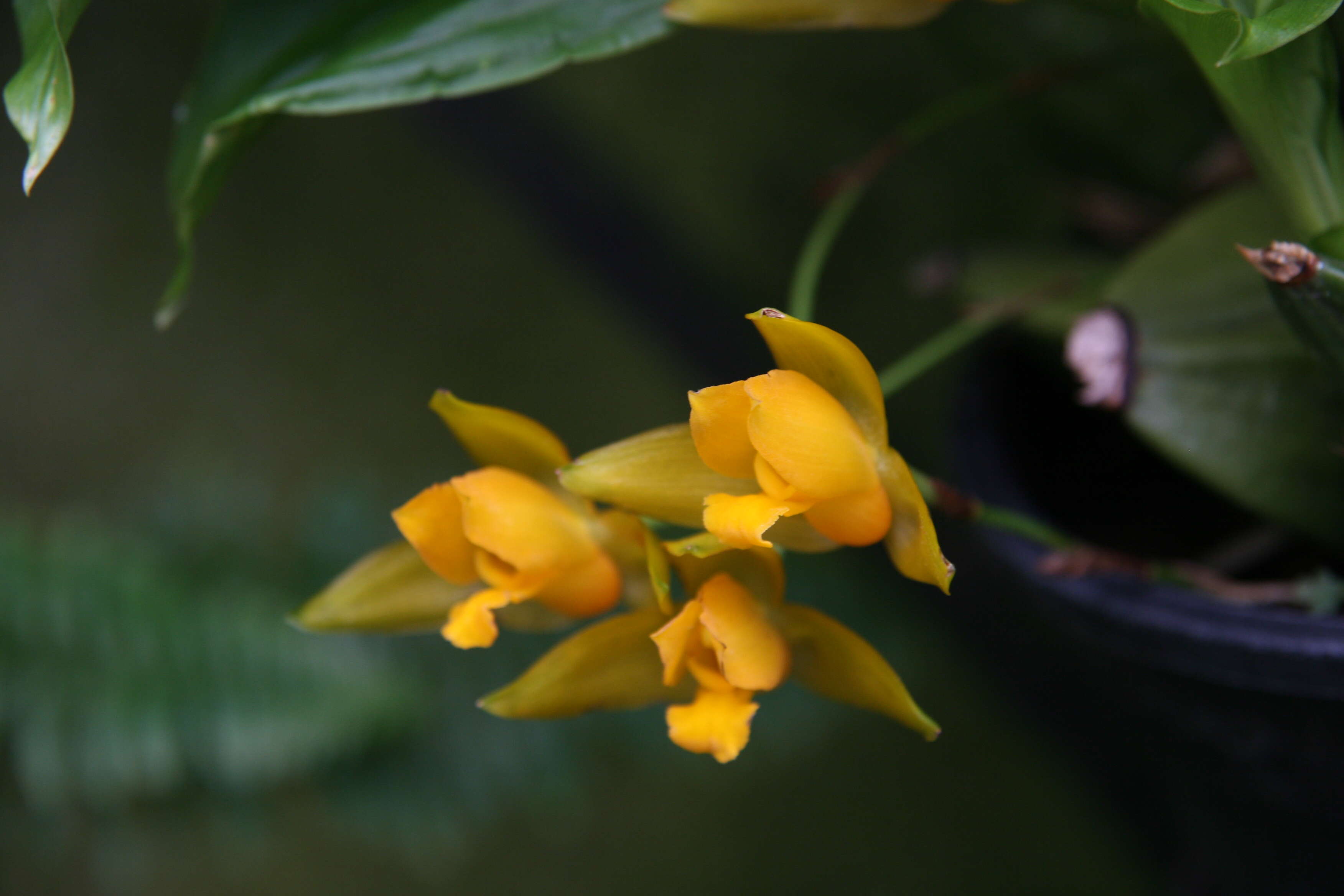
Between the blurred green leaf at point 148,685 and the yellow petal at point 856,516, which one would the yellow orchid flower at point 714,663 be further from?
the blurred green leaf at point 148,685

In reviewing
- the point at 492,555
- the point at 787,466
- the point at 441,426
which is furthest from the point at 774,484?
the point at 441,426

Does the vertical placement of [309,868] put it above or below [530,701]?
below

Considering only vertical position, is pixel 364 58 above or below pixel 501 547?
above

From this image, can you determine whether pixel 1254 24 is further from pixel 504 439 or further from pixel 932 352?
pixel 504 439

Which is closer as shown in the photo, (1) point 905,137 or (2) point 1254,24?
(2) point 1254,24

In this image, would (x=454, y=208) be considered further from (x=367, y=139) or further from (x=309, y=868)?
(x=309, y=868)

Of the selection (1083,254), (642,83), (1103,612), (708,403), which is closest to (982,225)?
(1083,254)

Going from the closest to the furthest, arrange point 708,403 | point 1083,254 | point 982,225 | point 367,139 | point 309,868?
1. point 708,403
2. point 1083,254
3. point 982,225
4. point 367,139
5. point 309,868

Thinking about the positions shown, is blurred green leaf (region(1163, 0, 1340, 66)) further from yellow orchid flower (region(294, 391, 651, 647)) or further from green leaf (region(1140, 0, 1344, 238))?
yellow orchid flower (region(294, 391, 651, 647))
